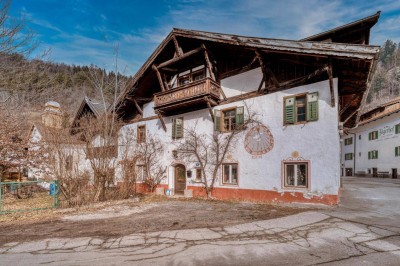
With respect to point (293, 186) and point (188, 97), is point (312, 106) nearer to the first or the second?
point (293, 186)

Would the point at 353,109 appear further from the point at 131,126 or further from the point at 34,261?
the point at 34,261

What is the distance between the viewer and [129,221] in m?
8.18

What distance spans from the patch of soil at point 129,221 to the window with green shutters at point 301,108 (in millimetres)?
4136

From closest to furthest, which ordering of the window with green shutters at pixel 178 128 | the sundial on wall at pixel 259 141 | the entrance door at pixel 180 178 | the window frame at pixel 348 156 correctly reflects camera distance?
the sundial on wall at pixel 259 141
the entrance door at pixel 180 178
the window with green shutters at pixel 178 128
the window frame at pixel 348 156

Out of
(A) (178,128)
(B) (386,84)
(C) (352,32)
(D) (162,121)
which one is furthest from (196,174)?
(B) (386,84)

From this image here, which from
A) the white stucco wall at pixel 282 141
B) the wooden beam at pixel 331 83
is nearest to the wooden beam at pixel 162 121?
the white stucco wall at pixel 282 141

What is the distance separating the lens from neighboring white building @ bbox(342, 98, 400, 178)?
30.6 meters

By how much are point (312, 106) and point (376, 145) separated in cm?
3014

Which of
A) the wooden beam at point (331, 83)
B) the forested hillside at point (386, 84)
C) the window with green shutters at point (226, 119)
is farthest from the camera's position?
the forested hillside at point (386, 84)

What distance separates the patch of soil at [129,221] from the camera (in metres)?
6.91

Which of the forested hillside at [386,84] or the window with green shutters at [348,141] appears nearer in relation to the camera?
the window with green shutters at [348,141]

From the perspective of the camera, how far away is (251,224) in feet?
24.7

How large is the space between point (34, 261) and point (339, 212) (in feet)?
31.3

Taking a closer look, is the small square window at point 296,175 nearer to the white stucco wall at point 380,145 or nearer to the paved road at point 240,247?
the paved road at point 240,247
